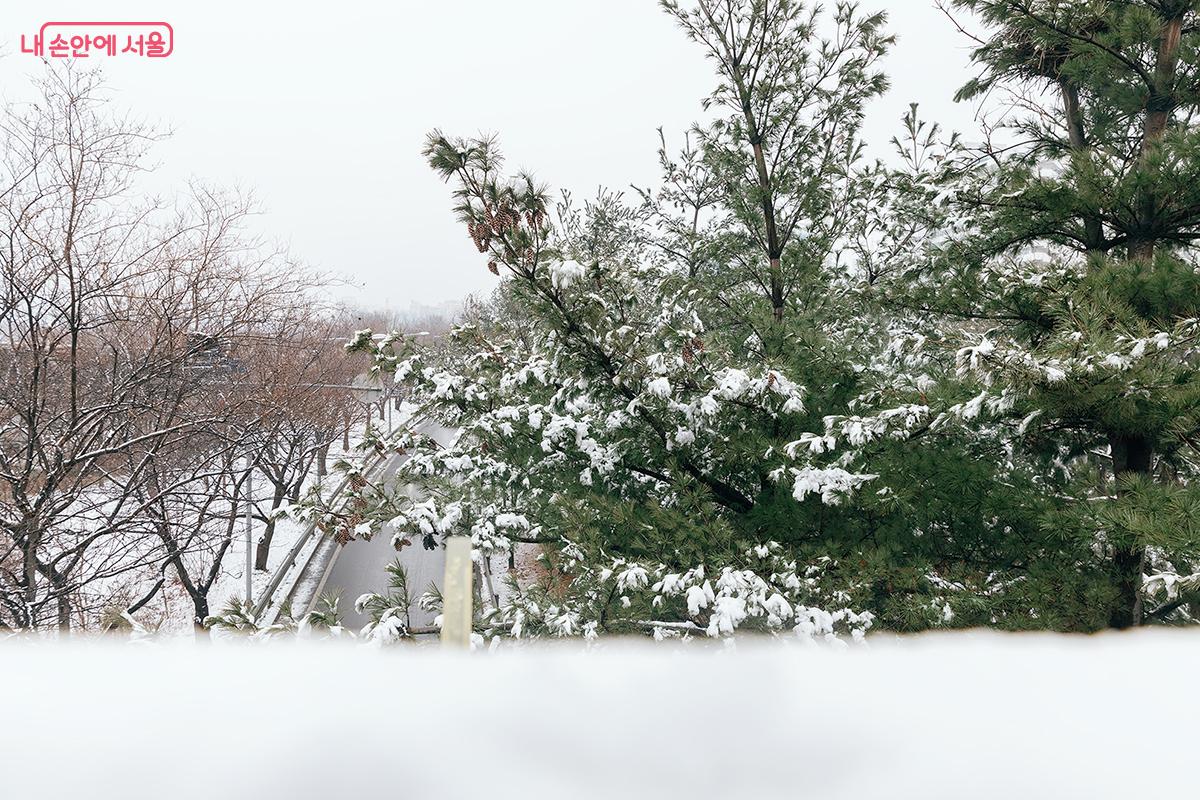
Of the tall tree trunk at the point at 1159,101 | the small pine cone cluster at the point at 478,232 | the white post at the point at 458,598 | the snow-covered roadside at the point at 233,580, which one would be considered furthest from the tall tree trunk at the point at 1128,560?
the snow-covered roadside at the point at 233,580

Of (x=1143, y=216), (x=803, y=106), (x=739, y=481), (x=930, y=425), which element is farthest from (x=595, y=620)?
(x=803, y=106)

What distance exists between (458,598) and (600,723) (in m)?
0.43

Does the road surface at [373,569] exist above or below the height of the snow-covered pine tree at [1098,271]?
below

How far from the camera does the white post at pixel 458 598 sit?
3.61 ft

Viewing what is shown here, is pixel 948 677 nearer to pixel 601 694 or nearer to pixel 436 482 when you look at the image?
pixel 601 694

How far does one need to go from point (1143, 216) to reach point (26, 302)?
905cm

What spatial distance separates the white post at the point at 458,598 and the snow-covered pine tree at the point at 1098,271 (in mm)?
2675

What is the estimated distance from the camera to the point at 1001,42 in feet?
16.0

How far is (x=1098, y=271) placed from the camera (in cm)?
381

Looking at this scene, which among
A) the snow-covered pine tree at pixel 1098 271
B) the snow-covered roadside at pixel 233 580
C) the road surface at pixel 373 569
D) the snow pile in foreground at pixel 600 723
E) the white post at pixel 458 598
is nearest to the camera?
the snow pile in foreground at pixel 600 723

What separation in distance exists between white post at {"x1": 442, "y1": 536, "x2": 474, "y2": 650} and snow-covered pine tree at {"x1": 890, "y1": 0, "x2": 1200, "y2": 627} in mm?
2675

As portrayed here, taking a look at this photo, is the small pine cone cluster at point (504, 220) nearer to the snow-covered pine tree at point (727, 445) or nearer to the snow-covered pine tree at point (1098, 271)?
the snow-covered pine tree at point (727, 445)

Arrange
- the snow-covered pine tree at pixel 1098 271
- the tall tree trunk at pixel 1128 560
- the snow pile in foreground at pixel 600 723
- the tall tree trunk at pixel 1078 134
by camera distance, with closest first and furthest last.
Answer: the snow pile in foreground at pixel 600 723, the snow-covered pine tree at pixel 1098 271, the tall tree trunk at pixel 1128 560, the tall tree trunk at pixel 1078 134

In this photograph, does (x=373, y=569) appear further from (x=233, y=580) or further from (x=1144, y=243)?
(x=1144, y=243)
